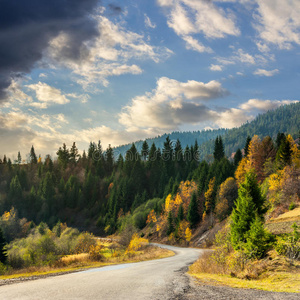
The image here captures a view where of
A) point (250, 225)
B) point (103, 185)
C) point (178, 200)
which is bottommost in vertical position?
point (178, 200)

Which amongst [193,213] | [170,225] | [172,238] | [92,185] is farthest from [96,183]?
[193,213]

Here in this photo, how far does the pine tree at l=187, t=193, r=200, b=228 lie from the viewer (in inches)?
3179

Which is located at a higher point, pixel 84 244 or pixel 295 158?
pixel 295 158

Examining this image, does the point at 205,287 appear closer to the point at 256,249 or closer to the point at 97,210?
the point at 256,249

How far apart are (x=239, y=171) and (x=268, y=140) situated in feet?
44.2

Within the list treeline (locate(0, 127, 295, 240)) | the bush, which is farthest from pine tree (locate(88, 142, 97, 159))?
the bush

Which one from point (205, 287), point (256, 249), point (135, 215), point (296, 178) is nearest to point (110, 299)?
point (205, 287)

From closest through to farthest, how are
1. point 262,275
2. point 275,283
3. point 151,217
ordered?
point 275,283
point 262,275
point 151,217

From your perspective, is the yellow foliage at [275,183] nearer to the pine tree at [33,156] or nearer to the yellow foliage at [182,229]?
A: the yellow foliage at [182,229]

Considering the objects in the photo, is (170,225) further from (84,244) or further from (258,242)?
(258,242)

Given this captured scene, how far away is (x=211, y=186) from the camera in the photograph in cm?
8281

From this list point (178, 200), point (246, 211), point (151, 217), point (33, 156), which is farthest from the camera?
point (33, 156)

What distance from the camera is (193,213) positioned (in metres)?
81.4

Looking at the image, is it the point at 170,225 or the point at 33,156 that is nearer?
the point at 170,225
